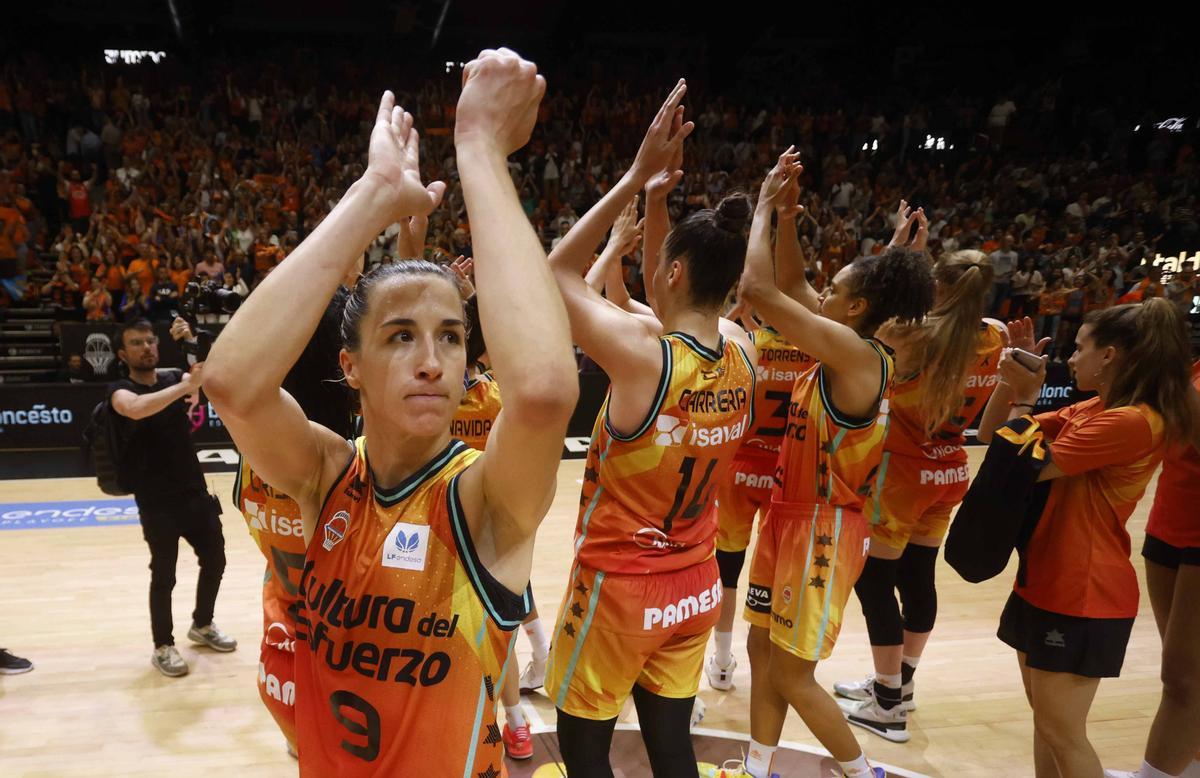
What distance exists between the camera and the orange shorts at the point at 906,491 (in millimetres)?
3775

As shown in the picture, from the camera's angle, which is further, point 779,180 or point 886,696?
point 886,696

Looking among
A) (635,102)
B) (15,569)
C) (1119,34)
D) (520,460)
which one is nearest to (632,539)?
(520,460)

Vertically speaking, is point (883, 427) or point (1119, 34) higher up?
point (1119, 34)

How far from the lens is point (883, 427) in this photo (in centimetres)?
308

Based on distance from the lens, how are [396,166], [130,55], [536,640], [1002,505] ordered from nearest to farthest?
[396,166] → [1002,505] → [536,640] → [130,55]

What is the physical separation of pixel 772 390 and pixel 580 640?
6.89 feet

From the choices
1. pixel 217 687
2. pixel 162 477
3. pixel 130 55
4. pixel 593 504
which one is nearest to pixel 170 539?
pixel 162 477

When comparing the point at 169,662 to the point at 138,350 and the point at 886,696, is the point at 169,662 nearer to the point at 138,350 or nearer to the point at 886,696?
the point at 138,350

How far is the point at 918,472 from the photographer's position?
3.79 meters

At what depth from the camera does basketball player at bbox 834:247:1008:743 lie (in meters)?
3.53

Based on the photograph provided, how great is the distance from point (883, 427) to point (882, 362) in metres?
0.28

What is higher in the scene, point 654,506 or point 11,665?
point 654,506

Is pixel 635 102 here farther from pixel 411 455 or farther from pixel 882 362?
pixel 411 455

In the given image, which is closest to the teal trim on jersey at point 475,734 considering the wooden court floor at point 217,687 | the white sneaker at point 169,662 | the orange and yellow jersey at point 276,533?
the orange and yellow jersey at point 276,533
